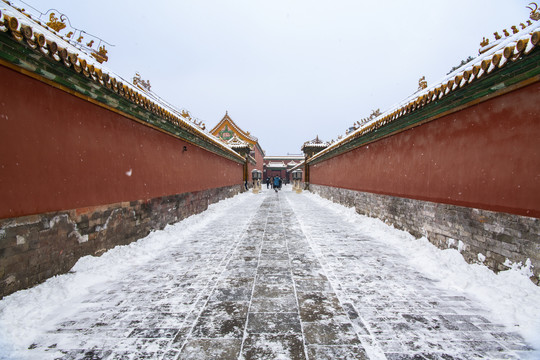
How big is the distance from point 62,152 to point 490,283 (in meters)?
6.20

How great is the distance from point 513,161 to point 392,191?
12.5 ft

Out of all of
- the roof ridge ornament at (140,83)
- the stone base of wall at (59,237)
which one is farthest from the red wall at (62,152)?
the roof ridge ornament at (140,83)

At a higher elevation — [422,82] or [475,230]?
[422,82]

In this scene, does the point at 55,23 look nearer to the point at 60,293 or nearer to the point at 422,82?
the point at 60,293

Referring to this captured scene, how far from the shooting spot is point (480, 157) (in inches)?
163

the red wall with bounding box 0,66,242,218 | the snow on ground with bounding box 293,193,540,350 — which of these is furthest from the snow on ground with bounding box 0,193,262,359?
the snow on ground with bounding box 293,193,540,350

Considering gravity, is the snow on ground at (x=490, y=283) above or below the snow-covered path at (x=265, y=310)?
above

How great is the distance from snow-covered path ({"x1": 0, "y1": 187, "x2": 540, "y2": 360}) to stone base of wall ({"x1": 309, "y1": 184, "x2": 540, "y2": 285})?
24 centimetres

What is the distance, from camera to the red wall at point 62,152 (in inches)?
123

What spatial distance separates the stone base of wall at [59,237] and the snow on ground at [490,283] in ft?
17.7

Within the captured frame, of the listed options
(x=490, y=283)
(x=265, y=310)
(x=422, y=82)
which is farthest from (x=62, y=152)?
(x=422, y=82)

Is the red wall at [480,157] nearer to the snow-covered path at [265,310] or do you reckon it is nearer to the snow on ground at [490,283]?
the snow on ground at [490,283]

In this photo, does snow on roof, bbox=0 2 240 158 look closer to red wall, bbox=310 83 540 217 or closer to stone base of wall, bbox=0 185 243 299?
stone base of wall, bbox=0 185 243 299

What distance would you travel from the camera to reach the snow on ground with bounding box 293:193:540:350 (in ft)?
8.92
